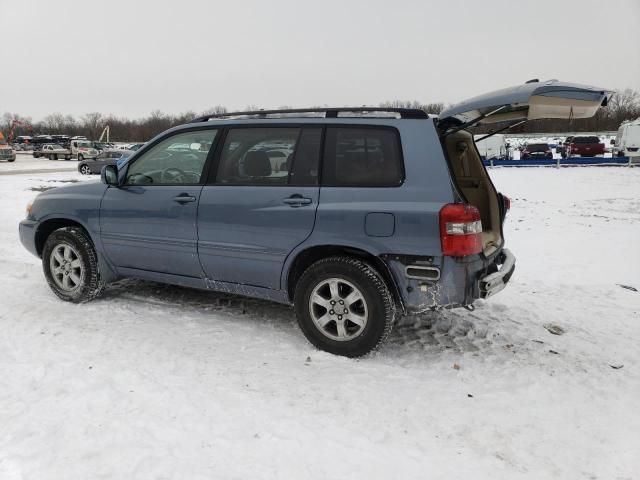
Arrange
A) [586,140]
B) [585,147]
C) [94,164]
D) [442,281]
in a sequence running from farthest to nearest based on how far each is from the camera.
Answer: [586,140] < [585,147] < [94,164] < [442,281]

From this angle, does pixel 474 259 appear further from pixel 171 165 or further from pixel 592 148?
pixel 592 148

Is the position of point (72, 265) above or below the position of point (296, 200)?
below

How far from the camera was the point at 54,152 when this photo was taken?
43812mm

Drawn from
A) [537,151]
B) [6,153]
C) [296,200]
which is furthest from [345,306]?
[6,153]

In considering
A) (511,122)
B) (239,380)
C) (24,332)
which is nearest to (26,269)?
(24,332)

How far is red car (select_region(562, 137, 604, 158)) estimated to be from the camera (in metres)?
32.2

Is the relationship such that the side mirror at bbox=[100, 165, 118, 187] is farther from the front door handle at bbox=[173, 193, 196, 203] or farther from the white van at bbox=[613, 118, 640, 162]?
the white van at bbox=[613, 118, 640, 162]

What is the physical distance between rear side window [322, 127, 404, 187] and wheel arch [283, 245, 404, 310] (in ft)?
1.59

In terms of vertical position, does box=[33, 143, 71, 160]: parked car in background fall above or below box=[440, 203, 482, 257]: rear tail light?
above

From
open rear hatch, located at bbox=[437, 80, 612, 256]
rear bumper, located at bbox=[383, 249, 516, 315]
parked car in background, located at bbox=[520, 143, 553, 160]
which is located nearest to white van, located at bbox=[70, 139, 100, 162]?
parked car in background, located at bbox=[520, 143, 553, 160]

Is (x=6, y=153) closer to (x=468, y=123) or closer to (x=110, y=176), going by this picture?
(x=110, y=176)

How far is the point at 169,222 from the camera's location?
4.20 m

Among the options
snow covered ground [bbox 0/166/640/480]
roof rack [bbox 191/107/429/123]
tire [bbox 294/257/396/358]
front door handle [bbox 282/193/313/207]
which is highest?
roof rack [bbox 191/107/429/123]

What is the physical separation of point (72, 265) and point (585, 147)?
34577 mm
